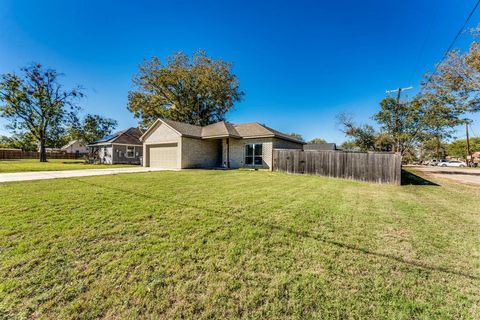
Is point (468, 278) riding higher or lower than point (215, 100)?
lower

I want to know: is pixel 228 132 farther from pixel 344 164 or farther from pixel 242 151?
pixel 344 164

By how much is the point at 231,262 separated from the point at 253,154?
1331 centimetres

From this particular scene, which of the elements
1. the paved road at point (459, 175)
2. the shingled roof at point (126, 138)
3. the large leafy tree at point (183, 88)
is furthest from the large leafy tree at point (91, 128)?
the paved road at point (459, 175)

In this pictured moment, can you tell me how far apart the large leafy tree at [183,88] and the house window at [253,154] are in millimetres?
13175

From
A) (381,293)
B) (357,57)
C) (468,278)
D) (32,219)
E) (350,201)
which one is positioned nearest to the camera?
(381,293)

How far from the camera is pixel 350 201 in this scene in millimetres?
6008

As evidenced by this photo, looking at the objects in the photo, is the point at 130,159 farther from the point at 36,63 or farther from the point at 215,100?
the point at 36,63

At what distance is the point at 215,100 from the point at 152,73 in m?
8.49

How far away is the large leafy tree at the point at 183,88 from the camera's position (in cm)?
2534

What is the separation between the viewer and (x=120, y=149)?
23875 millimetres

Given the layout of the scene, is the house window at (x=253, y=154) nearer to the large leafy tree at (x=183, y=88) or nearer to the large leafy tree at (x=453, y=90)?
the large leafy tree at (x=183, y=88)

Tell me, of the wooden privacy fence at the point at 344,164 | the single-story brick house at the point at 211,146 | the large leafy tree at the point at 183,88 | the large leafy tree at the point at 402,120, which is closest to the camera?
the wooden privacy fence at the point at 344,164

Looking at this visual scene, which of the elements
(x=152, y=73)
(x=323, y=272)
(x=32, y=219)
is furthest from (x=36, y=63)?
(x=323, y=272)

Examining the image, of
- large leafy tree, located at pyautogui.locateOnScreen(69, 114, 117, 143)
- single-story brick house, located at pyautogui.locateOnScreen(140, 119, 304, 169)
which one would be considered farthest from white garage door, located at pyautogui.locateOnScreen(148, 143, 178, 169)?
large leafy tree, located at pyautogui.locateOnScreen(69, 114, 117, 143)
